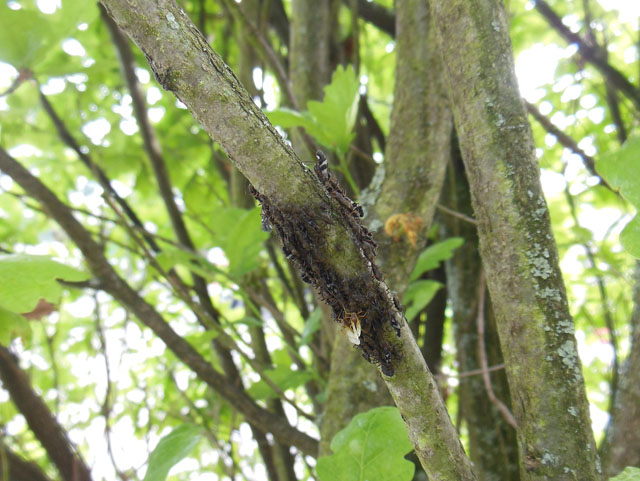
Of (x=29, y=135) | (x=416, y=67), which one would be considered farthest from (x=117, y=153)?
(x=416, y=67)

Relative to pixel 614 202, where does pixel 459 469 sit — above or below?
below

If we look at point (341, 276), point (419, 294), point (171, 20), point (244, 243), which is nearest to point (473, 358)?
point (419, 294)

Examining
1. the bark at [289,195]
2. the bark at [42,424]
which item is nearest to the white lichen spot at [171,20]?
the bark at [289,195]

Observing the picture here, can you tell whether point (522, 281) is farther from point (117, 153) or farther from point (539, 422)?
point (117, 153)

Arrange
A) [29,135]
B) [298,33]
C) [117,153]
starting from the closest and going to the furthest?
[298,33] → [29,135] → [117,153]

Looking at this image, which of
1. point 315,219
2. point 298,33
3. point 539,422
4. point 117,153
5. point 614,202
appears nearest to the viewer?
point 315,219

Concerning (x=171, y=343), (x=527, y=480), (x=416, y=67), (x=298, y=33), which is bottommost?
(x=527, y=480)

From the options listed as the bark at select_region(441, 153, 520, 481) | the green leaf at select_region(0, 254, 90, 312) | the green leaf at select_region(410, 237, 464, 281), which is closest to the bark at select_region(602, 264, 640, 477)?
the bark at select_region(441, 153, 520, 481)

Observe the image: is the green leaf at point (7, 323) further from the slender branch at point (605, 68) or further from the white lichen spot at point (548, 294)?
the slender branch at point (605, 68)
